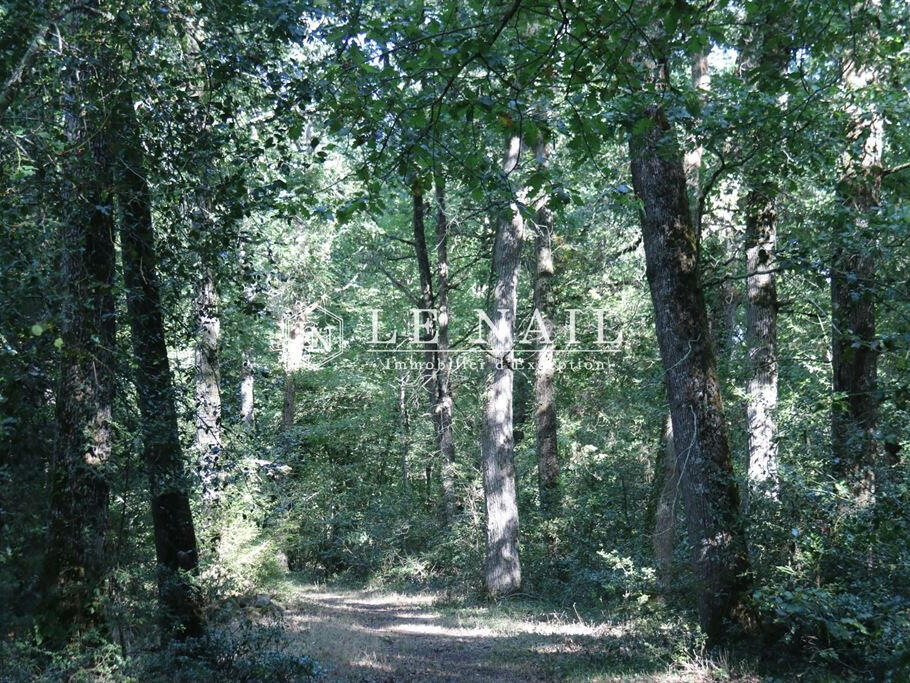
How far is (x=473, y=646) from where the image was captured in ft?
34.8

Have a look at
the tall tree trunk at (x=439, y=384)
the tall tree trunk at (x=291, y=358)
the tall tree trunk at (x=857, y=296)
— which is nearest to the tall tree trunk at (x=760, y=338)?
the tall tree trunk at (x=857, y=296)

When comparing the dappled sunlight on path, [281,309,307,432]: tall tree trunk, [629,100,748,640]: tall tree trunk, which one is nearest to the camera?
[629,100,748,640]: tall tree trunk

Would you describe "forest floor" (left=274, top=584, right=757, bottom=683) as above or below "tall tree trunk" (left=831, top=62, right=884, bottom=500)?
below

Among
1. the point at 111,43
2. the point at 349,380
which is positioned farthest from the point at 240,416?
the point at 349,380

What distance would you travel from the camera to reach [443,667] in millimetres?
9016

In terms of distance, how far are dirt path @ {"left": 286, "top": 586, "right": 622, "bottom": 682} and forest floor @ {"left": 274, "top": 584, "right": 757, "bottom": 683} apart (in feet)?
0.05

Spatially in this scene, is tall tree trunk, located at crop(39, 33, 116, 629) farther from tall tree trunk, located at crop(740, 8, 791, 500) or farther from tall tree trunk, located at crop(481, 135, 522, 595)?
tall tree trunk, located at crop(481, 135, 522, 595)

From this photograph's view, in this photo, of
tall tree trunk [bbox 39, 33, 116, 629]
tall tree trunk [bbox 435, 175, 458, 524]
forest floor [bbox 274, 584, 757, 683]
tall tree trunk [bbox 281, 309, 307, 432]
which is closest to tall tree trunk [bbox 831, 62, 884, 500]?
forest floor [bbox 274, 584, 757, 683]

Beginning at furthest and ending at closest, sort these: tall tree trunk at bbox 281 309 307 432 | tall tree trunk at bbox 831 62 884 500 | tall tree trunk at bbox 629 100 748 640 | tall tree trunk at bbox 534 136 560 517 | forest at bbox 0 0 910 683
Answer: tall tree trunk at bbox 281 309 307 432, tall tree trunk at bbox 534 136 560 517, tall tree trunk at bbox 629 100 748 640, tall tree trunk at bbox 831 62 884 500, forest at bbox 0 0 910 683

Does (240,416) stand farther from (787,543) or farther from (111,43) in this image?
(787,543)

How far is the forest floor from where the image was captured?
771cm

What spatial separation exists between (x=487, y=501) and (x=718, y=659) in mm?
8441

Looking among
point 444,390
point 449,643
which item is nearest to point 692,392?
point 449,643

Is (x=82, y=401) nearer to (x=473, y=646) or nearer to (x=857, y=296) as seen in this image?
(x=857, y=296)
